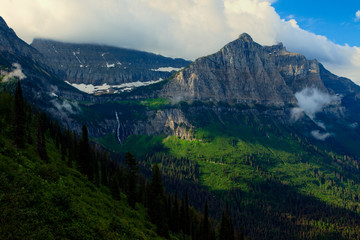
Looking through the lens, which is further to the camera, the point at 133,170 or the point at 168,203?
the point at 168,203

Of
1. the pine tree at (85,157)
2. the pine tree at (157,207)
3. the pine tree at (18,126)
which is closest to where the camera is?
the pine tree at (18,126)

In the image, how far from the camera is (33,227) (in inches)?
937

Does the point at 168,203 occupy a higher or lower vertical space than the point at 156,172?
lower

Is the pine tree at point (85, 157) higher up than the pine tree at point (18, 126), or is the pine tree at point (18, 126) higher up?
the pine tree at point (18, 126)

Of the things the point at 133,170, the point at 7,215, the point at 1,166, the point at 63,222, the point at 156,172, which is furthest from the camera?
the point at 133,170

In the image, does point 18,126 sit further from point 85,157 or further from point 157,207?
point 157,207

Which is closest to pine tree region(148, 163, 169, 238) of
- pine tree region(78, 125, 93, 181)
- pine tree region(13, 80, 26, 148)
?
pine tree region(78, 125, 93, 181)

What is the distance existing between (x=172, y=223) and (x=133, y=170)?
27.2m

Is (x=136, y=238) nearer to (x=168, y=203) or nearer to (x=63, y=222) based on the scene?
(x=63, y=222)

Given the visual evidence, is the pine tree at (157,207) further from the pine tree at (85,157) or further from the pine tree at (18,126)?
the pine tree at (18,126)

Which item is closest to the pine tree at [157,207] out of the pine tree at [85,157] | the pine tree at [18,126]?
the pine tree at [85,157]

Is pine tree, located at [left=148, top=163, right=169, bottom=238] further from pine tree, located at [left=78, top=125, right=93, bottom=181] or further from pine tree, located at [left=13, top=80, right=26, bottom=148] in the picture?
pine tree, located at [left=13, top=80, right=26, bottom=148]

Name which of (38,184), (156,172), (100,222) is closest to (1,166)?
(38,184)

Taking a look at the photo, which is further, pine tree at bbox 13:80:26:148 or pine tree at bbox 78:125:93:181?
pine tree at bbox 78:125:93:181
